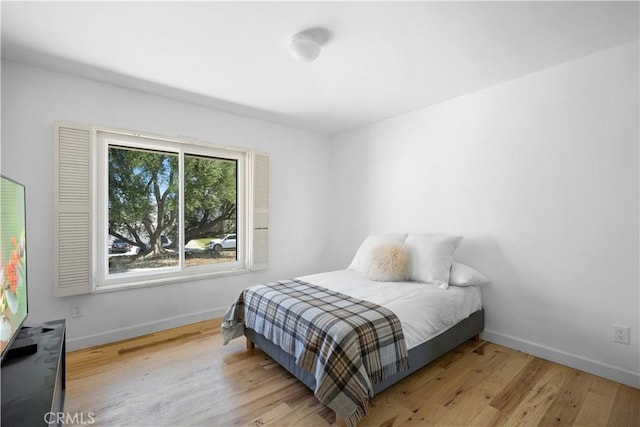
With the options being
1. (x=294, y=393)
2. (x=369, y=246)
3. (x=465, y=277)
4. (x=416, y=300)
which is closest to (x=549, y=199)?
(x=465, y=277)

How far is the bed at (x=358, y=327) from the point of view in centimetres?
165

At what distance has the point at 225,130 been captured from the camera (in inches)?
134

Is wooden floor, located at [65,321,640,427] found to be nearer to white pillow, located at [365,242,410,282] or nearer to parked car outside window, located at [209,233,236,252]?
white pillow, located at [365,242,410,282]

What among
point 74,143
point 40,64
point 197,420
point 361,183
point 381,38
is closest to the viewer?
point 197,420

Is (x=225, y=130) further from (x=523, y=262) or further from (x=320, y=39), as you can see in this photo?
(x=523, y=262)

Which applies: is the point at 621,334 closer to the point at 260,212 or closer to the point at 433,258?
the point at 433,258

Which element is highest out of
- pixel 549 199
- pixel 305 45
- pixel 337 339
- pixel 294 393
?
pixel 305 45

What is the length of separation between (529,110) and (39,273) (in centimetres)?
423

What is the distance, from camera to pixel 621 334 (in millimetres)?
2105

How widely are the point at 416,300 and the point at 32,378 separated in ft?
7.00

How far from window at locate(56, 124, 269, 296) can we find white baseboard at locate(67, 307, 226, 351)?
1.33 ft

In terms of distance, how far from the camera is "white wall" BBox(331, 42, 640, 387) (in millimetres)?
2109

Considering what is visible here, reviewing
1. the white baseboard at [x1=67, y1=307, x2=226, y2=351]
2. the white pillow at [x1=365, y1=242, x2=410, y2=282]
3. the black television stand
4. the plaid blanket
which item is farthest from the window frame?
the white pillow at [x1=365, y1=242, x2=410, y2=282]

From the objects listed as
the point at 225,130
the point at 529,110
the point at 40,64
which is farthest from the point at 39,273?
the point at 529,110
